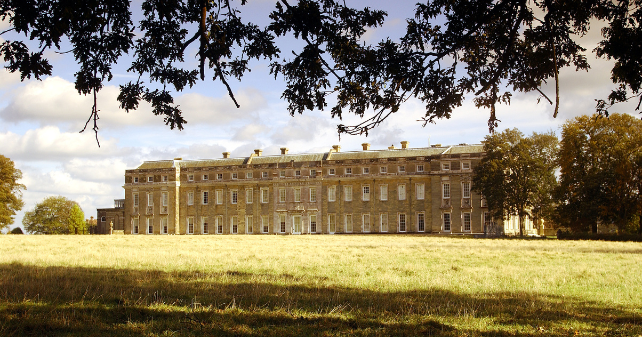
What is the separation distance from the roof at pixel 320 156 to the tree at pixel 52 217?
62.3ft

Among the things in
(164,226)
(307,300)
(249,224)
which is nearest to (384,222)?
(249,224)

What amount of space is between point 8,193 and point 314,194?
30554mm

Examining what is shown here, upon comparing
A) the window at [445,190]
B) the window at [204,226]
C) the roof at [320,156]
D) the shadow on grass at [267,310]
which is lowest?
the shadow on grass at [267,310]

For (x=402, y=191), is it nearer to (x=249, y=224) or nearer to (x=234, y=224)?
(x=249, y=224)

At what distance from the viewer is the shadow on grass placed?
22.9 ft

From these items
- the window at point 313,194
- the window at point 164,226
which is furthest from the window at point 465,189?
the window at point 164,226

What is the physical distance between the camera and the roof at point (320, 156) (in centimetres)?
5731

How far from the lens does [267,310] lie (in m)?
8.05

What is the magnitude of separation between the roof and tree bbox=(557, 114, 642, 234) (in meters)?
10.9

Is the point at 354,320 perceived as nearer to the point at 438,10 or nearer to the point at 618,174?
the point at 438,10

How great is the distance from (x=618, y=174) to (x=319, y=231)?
29.5 m

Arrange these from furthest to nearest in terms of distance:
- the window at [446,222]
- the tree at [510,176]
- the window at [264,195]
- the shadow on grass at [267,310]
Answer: the window at [264,195] < the window at [446,222] < the tree at [510,176] < the shadow on grass at [267,310]

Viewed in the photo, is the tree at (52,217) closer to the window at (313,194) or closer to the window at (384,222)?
the window at (313,194)

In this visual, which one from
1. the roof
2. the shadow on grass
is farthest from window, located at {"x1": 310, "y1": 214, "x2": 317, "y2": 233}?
the shadow on grass
